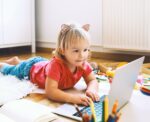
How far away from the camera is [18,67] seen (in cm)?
114

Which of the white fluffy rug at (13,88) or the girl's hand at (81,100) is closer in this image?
the girl's hand at (81,100)

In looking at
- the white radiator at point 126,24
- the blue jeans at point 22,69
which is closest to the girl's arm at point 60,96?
the blue jeans at point 22,69

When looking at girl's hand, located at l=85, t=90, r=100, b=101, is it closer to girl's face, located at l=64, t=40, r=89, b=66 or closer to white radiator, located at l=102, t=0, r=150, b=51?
girl's face, located at l=64, t=40, r=89, b=66

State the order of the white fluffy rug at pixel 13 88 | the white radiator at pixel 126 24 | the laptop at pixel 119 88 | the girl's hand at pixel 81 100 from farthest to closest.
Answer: the white radiator at pixel 126 24 → the white fluffy rug at pixel 13 88 → the girl's hand at pixel 81 100 → the laptop at pixel 119 88

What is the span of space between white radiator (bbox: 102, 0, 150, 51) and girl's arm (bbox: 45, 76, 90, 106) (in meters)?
0.97

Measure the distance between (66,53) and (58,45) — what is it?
0.05m

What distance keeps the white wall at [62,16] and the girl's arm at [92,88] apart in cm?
92

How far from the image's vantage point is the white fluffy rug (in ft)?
2.79

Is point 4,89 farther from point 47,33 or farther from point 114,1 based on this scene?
Answer: point 47,33

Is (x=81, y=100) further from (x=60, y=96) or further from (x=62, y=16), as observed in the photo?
(x=62, y=16)

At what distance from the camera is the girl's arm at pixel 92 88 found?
2.59ft

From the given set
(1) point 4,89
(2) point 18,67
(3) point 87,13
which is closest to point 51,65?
(1) point 4,89

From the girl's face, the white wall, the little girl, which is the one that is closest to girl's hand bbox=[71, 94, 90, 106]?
the little girl

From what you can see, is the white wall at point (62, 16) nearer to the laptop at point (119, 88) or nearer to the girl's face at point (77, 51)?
the girl's face at point (77, 51)
